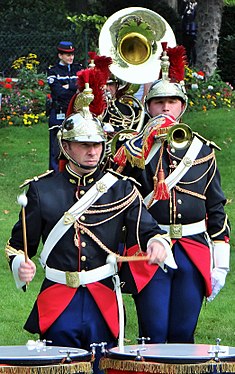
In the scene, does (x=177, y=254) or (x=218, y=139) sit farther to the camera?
(x=218, y=139)

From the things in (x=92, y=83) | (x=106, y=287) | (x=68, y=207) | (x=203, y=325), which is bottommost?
(x=203, y=325)

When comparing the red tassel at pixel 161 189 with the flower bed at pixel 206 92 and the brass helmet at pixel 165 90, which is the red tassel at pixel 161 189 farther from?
the flower bed at pixel 206 92

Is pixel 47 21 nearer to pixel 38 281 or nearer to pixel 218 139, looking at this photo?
pixel 218 139

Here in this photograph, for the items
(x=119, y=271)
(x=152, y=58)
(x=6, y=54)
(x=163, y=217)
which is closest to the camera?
(x=119, y=271)

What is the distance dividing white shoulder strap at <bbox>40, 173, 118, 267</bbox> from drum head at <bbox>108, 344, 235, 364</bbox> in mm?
792

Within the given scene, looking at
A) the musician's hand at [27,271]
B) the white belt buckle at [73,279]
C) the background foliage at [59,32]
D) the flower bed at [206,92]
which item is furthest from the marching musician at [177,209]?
the background foliage at [59,32]

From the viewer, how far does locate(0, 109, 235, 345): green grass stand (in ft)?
28.9

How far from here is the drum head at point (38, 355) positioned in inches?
193

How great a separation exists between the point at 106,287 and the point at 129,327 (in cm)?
307

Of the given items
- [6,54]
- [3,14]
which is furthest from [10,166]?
[3,14]

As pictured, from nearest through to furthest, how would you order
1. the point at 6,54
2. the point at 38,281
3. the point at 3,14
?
the point at 38,281
the point at 6,54
the point at 3,14

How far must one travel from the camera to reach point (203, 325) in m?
9.09

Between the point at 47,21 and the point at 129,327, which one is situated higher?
the point at 47,21

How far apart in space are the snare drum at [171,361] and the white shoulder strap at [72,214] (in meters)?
0.85
